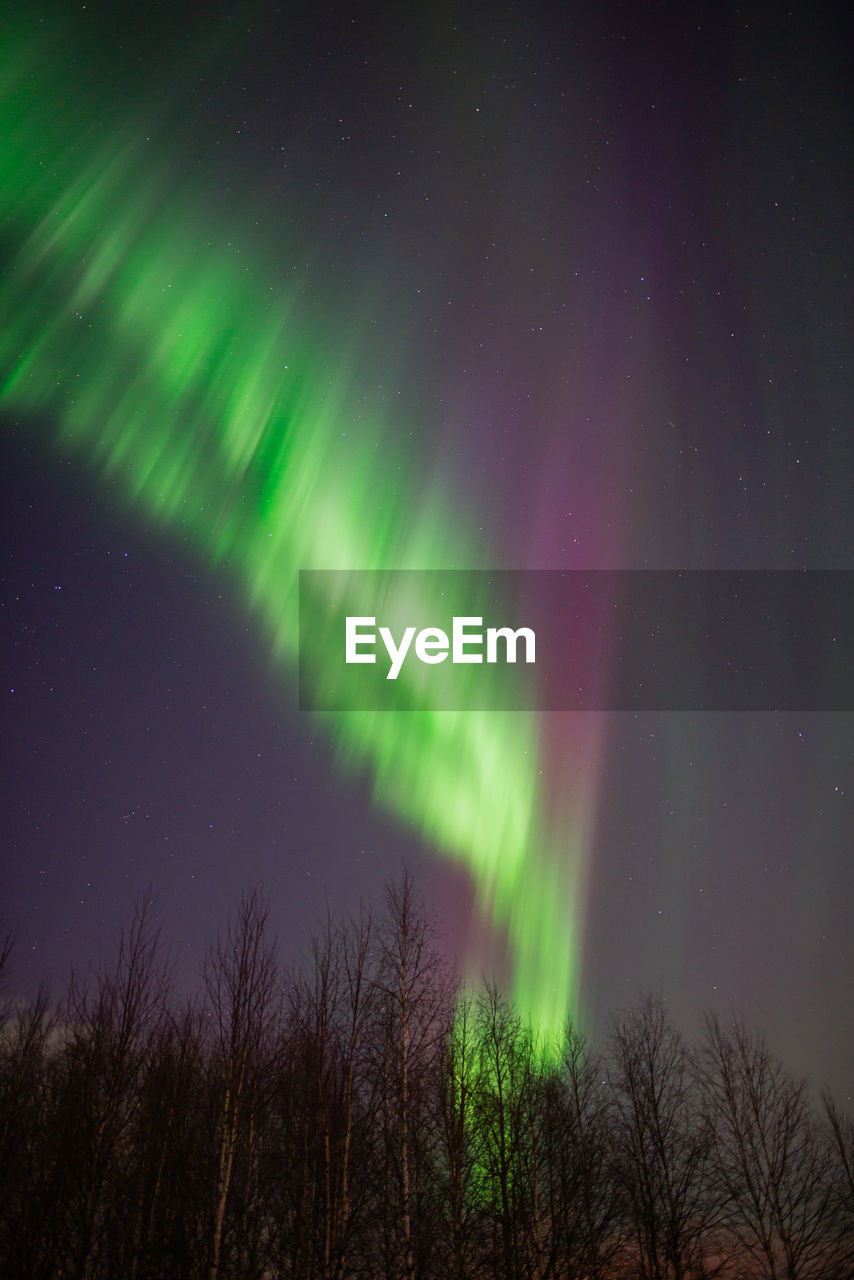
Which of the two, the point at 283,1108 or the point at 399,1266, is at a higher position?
the point at 283,1108

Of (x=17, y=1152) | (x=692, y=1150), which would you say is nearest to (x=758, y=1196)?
(x=692, y=1150)

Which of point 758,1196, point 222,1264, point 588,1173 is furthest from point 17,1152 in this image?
point 758,1196

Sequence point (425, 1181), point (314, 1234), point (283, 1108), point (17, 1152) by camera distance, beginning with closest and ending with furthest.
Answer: point (314, 1234) < point (425, 1181) < point (17, 1152) < point (283, 1108)

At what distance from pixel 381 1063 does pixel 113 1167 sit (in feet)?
21.4

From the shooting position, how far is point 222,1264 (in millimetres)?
14664

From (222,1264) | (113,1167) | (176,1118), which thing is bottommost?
(222,1264)

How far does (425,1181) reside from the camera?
61.8 feet

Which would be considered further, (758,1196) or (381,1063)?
(758,1196)

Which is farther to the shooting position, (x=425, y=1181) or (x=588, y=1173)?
(x=588, y=1173)

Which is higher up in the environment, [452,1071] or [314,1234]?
[452,1071]

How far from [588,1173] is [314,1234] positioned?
32.0 ft

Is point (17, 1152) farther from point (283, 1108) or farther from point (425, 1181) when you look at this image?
point (425, 1181)

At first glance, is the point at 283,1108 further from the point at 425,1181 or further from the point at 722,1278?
the point at 722,1278

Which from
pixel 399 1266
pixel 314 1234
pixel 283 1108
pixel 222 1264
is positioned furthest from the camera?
pixel 283 1108
